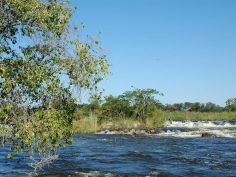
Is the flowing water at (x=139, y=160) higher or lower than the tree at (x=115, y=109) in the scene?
lower

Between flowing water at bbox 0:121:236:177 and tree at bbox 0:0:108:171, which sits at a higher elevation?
tree at bbox 0:0:108:171

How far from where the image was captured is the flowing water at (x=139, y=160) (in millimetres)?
22609

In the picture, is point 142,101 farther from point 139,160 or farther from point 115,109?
point 139,160

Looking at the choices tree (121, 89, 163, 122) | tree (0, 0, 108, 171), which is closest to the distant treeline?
tree (121, 89, 163, 122)

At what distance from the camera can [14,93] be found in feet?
37.2

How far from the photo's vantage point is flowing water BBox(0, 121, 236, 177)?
74.2 ft

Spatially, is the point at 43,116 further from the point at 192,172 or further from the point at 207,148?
the point at 207,148

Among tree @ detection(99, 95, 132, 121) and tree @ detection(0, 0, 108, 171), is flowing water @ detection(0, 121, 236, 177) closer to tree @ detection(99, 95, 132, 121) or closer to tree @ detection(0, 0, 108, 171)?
tree @ detection(0, 0, 108, 171)

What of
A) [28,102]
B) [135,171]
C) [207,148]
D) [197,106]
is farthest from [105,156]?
[197,106]

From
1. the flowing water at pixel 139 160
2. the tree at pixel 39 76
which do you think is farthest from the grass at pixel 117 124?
the tree at pixel 39 76

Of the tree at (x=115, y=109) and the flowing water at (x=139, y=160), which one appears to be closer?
the flowing water at (x=139, y=160)

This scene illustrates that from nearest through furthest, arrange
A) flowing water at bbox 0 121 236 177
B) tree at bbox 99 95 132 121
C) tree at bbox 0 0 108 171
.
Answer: tree at bbox 0 0 108 171 < flowing water at bbox 0 121 236 177 < tree at bbox 99 95 132 121

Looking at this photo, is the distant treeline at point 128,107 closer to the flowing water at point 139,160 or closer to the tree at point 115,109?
the tree at point 115,109

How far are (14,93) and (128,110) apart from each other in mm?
47153
